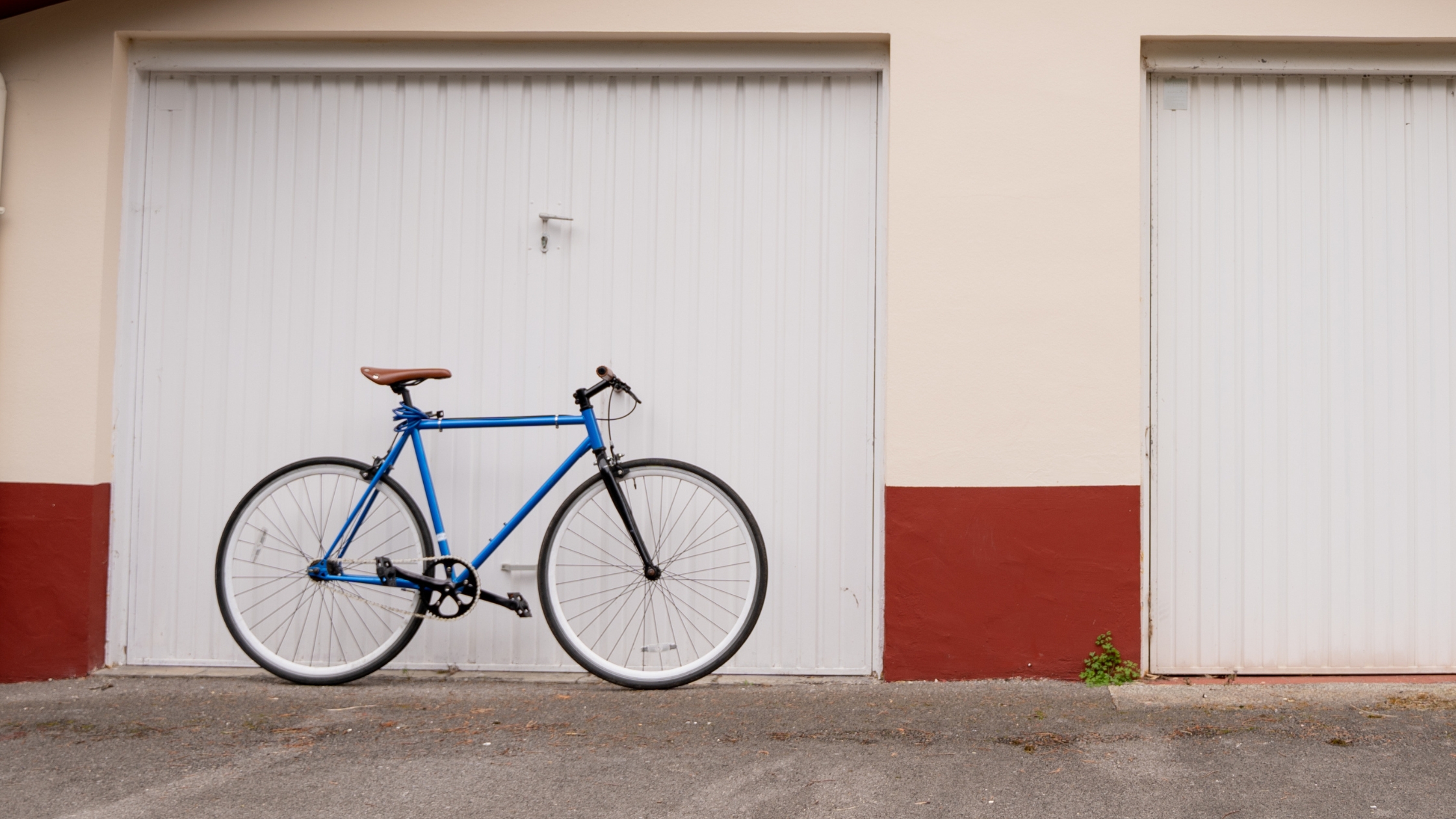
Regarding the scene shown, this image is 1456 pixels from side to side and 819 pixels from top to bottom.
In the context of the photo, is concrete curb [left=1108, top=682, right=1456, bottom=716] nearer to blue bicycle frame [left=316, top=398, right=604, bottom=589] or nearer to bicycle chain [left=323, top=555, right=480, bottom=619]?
blue bicycle frame [left=316, top=398, right=604, bottom=589]

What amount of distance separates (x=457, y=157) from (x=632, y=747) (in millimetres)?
2475

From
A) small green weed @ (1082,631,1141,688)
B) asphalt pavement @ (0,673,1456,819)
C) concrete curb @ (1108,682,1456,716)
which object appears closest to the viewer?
asphalt pavement @ (0,673,1456,819)

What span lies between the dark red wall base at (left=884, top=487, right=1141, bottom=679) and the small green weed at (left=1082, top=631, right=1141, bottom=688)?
0.10 ft

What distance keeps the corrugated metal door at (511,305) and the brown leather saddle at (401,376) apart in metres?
0.31

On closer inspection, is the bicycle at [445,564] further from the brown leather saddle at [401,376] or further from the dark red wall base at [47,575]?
the dark red wall base at [47,575]

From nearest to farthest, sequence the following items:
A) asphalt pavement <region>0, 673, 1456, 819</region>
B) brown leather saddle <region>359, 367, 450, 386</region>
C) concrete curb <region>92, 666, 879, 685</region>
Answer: asphalt pavement <region>0, 673, 1456, 819</region> → brown leather saddle <region>359, 367, 450, 386</region> → concrete curb <region>92, 666, 879, 685</region>

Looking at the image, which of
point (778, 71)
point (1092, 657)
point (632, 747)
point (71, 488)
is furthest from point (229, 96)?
point (1092, 657)

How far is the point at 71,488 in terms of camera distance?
159 inches

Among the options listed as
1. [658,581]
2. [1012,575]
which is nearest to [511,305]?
[658,581]

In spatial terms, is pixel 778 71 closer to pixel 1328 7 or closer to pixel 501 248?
pixel 501 248

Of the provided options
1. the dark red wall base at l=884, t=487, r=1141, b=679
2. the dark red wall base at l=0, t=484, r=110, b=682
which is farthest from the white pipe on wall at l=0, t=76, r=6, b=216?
the dark red wall base at l=884, t=487, r=1141, b=679

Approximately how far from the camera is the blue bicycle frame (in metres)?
3.96

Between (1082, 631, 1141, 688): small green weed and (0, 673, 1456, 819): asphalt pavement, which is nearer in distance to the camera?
(0, 673, 1456, 819): asphalt pavement

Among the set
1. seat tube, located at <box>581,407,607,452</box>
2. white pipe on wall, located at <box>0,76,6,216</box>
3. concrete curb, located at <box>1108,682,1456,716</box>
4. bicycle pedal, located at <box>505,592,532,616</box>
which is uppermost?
white pipe on wall, located at <box>0,76,6,216</box>
